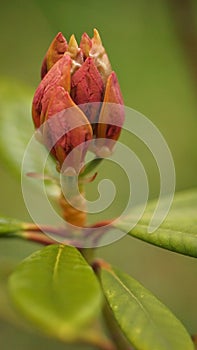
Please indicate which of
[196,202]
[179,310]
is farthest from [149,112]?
[196,202]

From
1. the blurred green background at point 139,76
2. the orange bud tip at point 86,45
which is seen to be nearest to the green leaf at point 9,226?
the orange bud tip at point 86,45

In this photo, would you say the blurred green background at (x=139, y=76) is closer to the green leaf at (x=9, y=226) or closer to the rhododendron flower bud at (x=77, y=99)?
the green leaf at (x=9, y=226)

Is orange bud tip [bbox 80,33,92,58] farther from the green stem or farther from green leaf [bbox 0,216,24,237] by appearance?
the green stem

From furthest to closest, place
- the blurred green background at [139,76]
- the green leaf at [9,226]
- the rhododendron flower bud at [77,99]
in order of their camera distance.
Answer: the blurred green background at [139,76], the green leaf at [9,226], the rhododendron flower bud at [77,99]

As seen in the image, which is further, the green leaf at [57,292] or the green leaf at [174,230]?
the green leaf at [174,230]

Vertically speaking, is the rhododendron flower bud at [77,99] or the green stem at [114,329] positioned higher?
the rhododendron flower bud at [77,99]

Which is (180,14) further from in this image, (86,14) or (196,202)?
(196,202)

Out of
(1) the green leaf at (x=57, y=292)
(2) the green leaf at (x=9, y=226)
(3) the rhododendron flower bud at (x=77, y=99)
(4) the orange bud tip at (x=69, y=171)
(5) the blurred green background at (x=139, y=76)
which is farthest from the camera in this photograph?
(5) the blurred green background at (x=139, y=76)

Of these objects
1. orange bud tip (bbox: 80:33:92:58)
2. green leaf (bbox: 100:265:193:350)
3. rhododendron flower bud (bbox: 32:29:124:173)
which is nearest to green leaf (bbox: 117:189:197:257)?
green leaf (bbox: 100:265:193:350)
